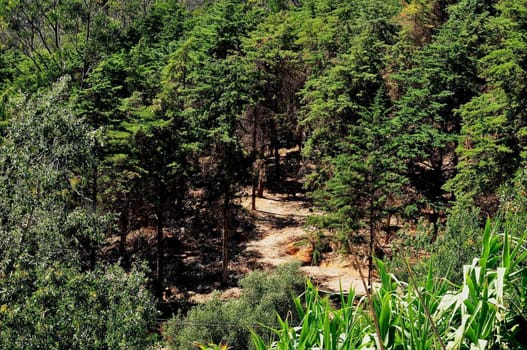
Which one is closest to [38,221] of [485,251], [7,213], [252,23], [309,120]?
[7,213]

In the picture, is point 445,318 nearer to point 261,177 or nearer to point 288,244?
point 288,244

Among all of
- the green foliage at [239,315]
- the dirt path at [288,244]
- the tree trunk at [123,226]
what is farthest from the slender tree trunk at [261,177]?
the green foliage at [239,315]

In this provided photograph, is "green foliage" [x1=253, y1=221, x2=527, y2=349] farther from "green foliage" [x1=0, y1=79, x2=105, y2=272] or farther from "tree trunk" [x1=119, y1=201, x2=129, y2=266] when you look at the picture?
"tree trunk" [x1=119, y1=201, x2=129, y2=266]

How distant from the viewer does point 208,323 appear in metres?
17.1

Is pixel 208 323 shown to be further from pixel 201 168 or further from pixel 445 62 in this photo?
pixel 445 62

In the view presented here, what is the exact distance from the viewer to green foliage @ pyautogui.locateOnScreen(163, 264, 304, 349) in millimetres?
16891

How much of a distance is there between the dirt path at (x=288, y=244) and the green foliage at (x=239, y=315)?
335 cm

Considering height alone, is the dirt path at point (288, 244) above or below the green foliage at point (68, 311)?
below

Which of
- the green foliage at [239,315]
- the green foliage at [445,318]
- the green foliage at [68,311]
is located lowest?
the green foliage at [239,315]

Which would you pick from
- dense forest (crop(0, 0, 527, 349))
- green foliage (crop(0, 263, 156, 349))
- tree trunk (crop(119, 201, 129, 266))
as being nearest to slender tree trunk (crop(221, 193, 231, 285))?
dense forest (crop(0, 0, 527, 349))

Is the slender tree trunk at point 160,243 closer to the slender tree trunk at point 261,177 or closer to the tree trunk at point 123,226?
the tree trunk at point 123,226

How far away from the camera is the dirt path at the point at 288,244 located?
2403cm

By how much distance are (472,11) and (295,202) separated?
1411cm

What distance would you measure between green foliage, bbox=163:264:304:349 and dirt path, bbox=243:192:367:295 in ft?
11.0
